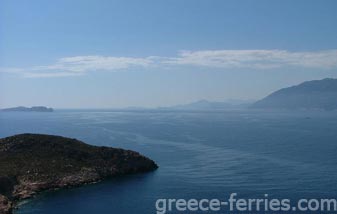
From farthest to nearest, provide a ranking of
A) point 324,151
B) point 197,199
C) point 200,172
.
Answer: point 324,151, point 200,172, point 197,199

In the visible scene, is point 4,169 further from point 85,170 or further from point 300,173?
point 300,173

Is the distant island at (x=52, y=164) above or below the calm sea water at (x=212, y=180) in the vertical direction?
above

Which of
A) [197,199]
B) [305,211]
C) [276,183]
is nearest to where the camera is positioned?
[305,211]

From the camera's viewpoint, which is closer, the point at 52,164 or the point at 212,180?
the point at 212,180

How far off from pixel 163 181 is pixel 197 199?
761 inches

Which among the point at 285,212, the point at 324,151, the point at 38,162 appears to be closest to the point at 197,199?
the point at 285,212

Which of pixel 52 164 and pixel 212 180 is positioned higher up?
pixel 52 164

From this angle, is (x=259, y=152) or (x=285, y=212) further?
(x=259, y=152)

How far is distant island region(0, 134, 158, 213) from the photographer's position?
91.4 m

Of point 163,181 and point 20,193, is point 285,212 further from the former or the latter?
point 20,193

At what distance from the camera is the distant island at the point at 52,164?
91375 mm

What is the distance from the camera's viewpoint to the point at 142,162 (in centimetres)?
11562

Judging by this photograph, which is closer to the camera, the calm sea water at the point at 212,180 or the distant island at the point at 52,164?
the calm sea water at the point at 212,180

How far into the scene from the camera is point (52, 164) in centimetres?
10400
